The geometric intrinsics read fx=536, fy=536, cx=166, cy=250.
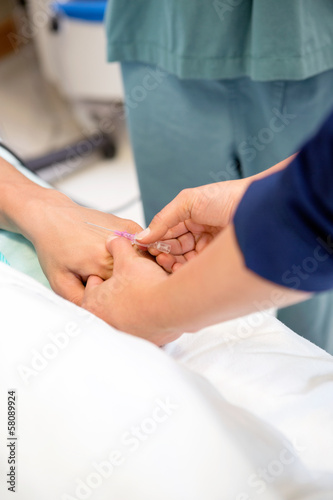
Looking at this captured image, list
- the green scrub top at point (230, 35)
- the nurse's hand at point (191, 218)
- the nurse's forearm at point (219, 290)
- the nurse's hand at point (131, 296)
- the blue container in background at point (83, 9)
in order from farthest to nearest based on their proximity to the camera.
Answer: the blue container in background at point (83, 9)
the green scrub top at point (230, 35)
the nurse's hand at point (191, 218)
the nurse's hand at point (131, 296)
the nurse's forearm at point (219, 290)

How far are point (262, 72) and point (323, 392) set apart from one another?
23.7 inches

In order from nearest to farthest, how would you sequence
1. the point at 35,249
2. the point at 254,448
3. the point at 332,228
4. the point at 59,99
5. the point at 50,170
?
1. the point at 332,228
2. the point at 254,448
3. the point at 35,249
4. the point at 50,170
5. the point at 59,99

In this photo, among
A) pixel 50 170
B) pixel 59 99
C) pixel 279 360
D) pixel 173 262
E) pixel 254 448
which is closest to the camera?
pixel 254 448

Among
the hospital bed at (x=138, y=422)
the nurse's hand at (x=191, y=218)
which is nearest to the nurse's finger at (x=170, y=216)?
the nurse's hand at (x=191, y=218)

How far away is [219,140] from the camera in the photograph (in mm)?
1162

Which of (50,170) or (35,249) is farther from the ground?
(35,249)

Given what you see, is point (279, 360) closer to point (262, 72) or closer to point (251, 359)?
point (251, 359)

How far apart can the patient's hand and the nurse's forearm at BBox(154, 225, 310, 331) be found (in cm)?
32

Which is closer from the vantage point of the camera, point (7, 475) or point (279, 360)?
point (7, 475)

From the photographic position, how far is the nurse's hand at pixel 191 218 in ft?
2.85

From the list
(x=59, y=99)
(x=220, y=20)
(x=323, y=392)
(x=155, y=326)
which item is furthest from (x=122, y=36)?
(x=59, y=99)

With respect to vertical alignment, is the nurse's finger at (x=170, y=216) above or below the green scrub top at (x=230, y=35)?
below

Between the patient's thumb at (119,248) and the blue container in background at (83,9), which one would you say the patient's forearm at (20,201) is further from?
the blue container in background at (83,9)

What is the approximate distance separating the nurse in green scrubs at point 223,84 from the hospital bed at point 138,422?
555 millimetres
